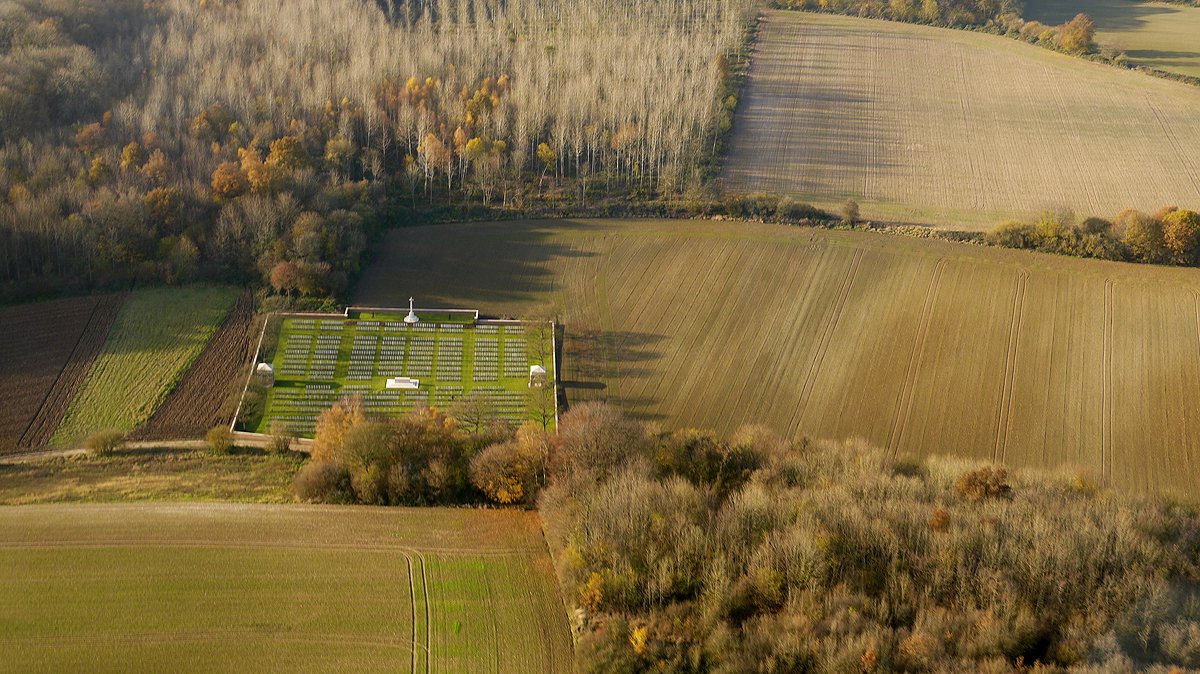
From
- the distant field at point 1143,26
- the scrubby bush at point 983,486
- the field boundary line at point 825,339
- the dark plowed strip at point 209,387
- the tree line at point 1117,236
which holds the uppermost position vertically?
the distant field at point 1143,26

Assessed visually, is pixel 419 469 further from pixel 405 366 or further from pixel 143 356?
pixel 143 356

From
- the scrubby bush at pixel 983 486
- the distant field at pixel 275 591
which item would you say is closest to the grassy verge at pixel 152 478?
the distant field at pixel 275 591

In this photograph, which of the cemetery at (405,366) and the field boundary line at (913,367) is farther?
the cemetery at (405,366)

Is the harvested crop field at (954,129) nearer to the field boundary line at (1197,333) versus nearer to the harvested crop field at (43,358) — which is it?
the field boundary line at (1197,333)

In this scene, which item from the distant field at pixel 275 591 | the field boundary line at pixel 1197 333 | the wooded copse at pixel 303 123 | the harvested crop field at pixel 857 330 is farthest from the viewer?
the wooded copse at pixel 303 123

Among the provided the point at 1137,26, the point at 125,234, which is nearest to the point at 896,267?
the point at 125,234

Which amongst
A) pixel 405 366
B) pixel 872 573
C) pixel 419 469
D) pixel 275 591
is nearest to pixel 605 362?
pixel 405 366

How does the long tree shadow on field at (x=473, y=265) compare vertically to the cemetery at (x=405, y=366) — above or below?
above
